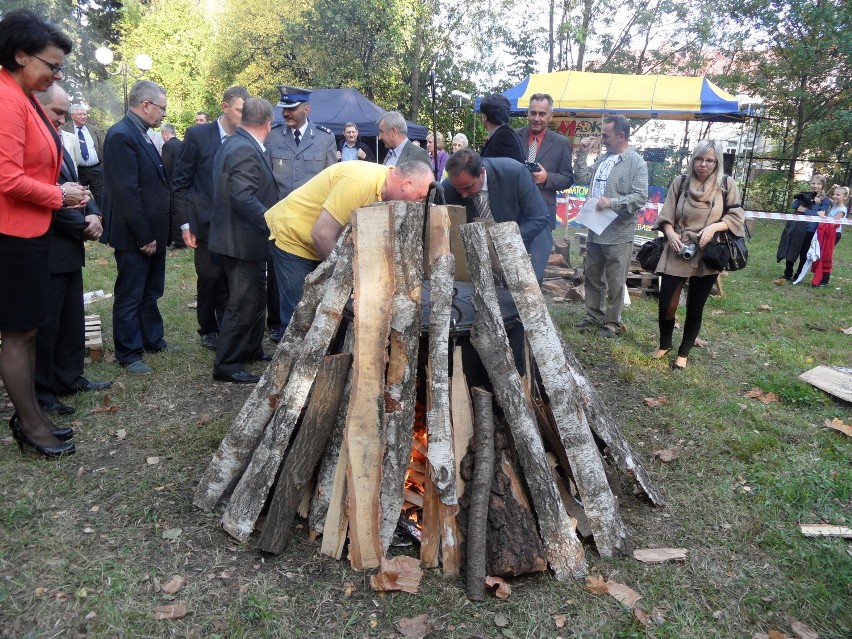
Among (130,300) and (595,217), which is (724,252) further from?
(130,300)

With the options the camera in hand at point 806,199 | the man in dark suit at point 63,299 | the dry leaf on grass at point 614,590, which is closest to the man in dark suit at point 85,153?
the man in dark suit at point 63,299

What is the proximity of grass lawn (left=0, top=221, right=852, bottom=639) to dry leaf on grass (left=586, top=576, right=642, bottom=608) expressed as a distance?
4 centimetres

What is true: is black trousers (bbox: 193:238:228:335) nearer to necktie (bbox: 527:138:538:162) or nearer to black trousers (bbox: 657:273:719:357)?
necktie (bbox: 527:138:538:162)

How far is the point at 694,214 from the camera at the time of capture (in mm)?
4922

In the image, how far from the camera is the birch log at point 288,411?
281 centimetres

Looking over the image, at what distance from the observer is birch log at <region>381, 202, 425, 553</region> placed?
265cm

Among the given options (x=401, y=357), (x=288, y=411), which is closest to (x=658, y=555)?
(x=401, y=357)

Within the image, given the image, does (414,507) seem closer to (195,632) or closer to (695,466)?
(195,632)

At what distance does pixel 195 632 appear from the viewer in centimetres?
227

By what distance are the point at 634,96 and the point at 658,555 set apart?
12763 millimetres

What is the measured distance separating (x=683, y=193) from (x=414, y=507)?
3.68 metres

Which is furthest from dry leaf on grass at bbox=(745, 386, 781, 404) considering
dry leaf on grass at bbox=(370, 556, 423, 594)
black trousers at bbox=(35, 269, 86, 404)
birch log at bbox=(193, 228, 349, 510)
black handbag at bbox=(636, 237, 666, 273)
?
black trousers at bbox=(35, 269, 86, 404)

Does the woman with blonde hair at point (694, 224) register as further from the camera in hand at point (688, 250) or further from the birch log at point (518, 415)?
the birch log at point (518, 415)

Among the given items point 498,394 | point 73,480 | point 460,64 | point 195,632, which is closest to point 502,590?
point 498,394
